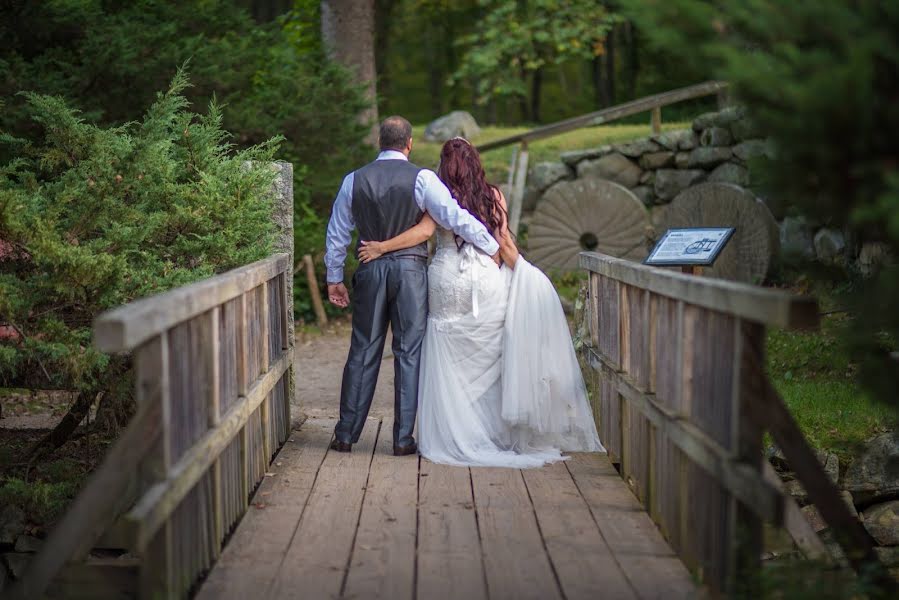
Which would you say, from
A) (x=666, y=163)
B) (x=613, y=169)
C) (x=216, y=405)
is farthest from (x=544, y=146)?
(x=216, y=405)

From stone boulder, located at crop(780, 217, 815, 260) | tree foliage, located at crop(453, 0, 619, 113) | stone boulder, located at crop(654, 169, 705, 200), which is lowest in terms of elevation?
stone boulder, located at crop(780, 217, 815, 260)

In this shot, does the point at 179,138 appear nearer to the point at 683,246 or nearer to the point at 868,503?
the point at 683,246

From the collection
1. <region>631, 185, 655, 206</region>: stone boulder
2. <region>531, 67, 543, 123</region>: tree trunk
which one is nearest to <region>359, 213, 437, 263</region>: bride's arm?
<region>631, 185, 655, 206</region>: stone boulder

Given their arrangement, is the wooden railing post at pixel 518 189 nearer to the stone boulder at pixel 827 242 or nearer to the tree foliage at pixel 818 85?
the stone boulder at pixel 827 242

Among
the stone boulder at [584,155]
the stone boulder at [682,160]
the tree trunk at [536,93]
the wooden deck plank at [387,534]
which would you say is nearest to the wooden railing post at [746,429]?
the wooden deck plank at [387,534]

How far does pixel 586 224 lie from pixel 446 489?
933 centimetres

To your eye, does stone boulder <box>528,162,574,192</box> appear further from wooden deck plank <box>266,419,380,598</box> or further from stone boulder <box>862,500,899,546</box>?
wooden deck plank <box>266,419,380,598</box>

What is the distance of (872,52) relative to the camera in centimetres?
293

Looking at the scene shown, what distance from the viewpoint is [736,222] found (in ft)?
41.5

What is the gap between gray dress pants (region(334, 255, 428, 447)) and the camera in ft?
21.0

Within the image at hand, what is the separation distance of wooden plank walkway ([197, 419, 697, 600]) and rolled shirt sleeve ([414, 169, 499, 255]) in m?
1.41

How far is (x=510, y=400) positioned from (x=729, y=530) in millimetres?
2682

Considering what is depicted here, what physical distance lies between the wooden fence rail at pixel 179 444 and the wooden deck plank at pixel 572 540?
1.47 m

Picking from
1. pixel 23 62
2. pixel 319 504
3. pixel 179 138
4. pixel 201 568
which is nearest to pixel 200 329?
pixel 201 568
